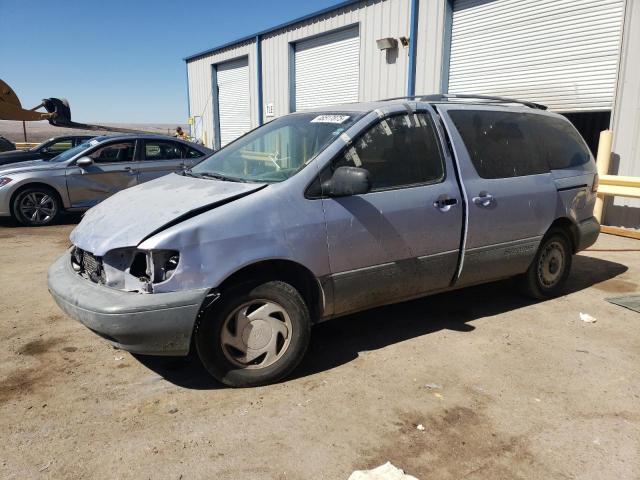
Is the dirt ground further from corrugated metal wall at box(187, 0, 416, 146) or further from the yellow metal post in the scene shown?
corrugated metal wall at box(187, 0, 416, 146)

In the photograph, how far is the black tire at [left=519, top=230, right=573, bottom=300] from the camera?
15.9 feet

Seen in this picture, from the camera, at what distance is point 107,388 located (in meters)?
3.27

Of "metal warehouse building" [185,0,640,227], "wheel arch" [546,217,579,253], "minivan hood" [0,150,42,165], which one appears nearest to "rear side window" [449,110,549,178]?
"wheel arch" [546,217,579,253]

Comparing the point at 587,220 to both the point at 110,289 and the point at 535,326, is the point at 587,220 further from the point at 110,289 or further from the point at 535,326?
the point at 110,289

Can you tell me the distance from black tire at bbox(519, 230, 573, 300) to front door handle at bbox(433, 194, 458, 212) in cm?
137

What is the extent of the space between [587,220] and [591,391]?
240 centimetres

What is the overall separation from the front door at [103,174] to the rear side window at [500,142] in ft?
22.0

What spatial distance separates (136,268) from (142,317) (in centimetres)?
31

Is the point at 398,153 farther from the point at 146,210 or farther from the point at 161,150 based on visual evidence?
the point at 161,150

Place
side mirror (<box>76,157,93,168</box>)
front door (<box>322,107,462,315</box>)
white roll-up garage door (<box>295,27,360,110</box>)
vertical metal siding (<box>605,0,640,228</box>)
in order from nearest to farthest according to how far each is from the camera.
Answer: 1. front door (<box>322,107,462,315</box>)
2. vertical metal siding (<box>605,0,640,228</box>)
3. side mirror (<box>76,157,93,168</box>)
4. white roll-up garage door (<box>295,27,360,110</box>)

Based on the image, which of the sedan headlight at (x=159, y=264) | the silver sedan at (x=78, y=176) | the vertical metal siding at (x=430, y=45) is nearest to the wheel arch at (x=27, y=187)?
the silver sedan at (x=78, y=176)

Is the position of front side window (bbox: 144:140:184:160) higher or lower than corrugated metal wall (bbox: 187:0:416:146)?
lower

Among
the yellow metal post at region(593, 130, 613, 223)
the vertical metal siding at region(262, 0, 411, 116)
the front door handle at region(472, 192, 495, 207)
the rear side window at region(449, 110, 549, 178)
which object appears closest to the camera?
the front door handle at region(472, 192, 495, 207)

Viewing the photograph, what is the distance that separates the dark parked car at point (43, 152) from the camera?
11.4 meters
